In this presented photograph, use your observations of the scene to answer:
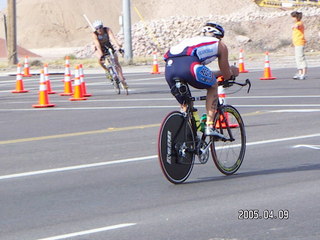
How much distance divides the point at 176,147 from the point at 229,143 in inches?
44.9

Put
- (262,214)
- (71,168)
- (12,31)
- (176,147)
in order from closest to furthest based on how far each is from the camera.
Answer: (262,214) < (176,147) < (71,168) < (12,31)

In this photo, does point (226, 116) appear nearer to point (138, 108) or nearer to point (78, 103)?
point (138, 108)

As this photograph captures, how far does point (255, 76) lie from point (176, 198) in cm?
2054

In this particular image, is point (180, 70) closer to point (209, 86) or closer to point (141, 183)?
point (209, 86)

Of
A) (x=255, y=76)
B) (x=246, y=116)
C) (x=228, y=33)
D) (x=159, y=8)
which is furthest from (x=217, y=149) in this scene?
(x=159, y=8)

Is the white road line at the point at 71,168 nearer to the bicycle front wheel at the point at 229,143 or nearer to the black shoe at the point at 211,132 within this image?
the bicycle front wheel at the point at 229,143

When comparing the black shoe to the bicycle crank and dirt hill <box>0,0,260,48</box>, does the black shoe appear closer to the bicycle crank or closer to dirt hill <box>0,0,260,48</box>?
the bicycle crank

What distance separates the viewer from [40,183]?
10250mm

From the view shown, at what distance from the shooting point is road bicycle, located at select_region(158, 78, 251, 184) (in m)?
9.63

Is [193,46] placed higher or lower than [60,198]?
higher

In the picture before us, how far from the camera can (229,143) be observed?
1066 cm

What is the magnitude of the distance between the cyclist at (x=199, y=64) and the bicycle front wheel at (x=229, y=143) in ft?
0.73

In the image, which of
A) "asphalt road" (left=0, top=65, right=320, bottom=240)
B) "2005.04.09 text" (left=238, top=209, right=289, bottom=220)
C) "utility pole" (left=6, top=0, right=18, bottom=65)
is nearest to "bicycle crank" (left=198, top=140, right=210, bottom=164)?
"asphalt road" (left=0, top=65, right=320, bottom=240)

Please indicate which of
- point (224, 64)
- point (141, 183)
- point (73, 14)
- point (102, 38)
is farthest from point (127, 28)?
point (73, 14)
